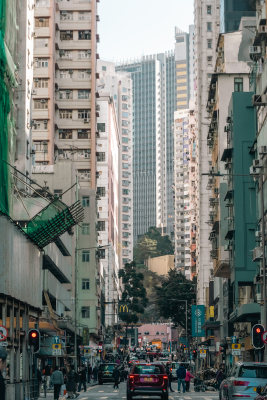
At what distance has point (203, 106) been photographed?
427ft

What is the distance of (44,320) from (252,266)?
587 inches

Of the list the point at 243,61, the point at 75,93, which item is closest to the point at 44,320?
the point at 243,61

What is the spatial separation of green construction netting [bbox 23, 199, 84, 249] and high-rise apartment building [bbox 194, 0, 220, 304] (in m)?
70.3

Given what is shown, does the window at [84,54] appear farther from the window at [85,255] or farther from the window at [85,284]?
the window at [85,284]

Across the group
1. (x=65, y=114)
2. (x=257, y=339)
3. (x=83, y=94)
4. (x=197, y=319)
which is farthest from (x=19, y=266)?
(x=83, y=94)

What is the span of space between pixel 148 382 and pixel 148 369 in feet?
1.79

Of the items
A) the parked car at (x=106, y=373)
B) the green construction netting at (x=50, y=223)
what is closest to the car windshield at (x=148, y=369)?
the green construction netting at (x=50, y=223)

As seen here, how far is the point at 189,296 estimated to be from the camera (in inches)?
5369

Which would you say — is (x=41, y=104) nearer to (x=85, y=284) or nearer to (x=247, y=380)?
(x=85, y=284)

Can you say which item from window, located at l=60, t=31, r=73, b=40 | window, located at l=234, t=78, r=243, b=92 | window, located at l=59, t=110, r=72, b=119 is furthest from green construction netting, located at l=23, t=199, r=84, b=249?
window, located at l=60, t=31, r=73, b=40

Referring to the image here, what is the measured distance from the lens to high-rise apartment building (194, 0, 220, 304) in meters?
126

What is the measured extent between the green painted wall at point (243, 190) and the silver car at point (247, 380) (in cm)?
3918

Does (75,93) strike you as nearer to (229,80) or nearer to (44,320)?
(229,80)

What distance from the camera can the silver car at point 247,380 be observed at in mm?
25703
